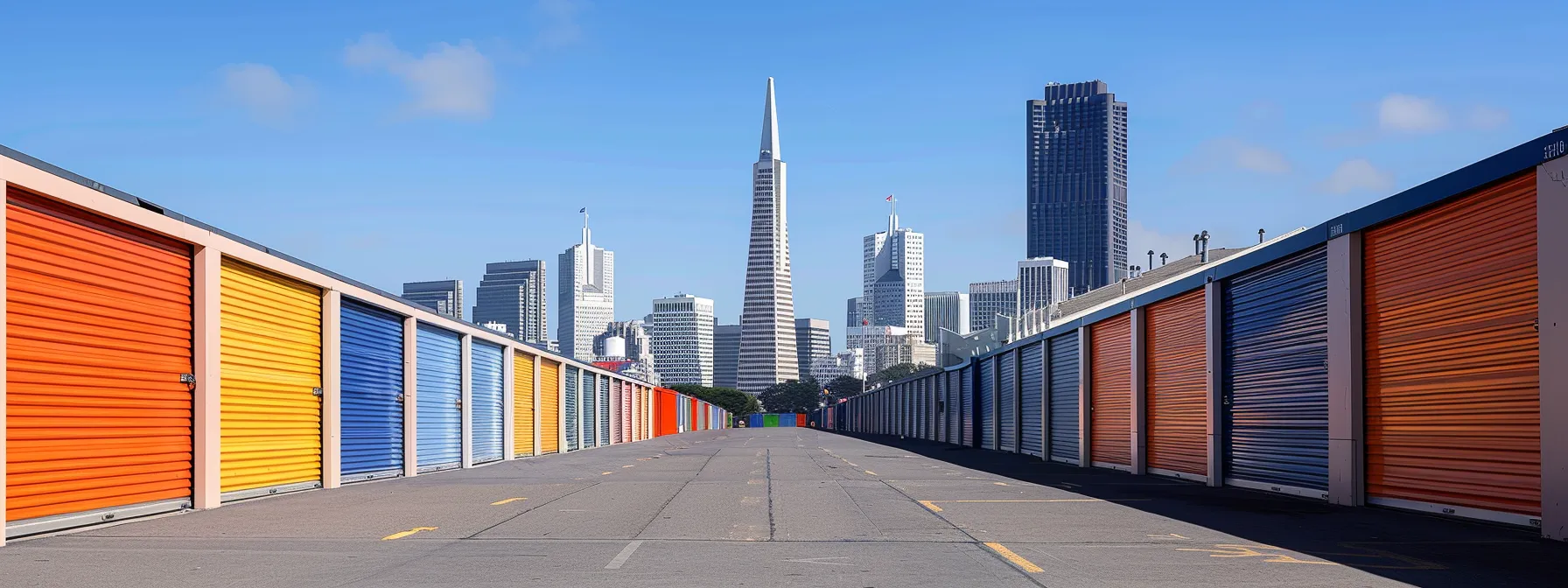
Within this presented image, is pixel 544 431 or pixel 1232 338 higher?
pixel 1232 338

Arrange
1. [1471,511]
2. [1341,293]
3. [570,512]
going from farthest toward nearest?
[1341,293]
[570,512]
[1471,511]

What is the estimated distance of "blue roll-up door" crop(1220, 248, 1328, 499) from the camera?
2097cm

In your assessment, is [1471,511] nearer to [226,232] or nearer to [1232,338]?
[1232,338]

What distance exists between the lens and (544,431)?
4956 cm

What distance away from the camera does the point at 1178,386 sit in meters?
28.5

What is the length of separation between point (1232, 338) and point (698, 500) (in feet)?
39.7

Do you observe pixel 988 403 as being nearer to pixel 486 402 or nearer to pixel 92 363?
pixel 486 402

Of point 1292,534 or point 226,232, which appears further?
point 226,232

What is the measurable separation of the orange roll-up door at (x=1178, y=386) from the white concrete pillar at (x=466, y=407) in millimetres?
18845

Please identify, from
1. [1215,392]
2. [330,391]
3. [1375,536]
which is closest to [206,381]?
[330,391]

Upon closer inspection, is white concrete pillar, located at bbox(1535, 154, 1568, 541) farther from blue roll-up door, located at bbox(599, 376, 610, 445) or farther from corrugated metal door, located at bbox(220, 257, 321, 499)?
blue roll-up door, located at bbox(599, 376, 610, 445)

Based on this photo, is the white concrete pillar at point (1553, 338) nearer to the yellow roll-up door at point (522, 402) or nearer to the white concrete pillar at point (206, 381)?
the white concrete pillar at point (206, 381)

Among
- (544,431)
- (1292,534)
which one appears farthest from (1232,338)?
(544,431)

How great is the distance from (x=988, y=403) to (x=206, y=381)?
38.6 metres
